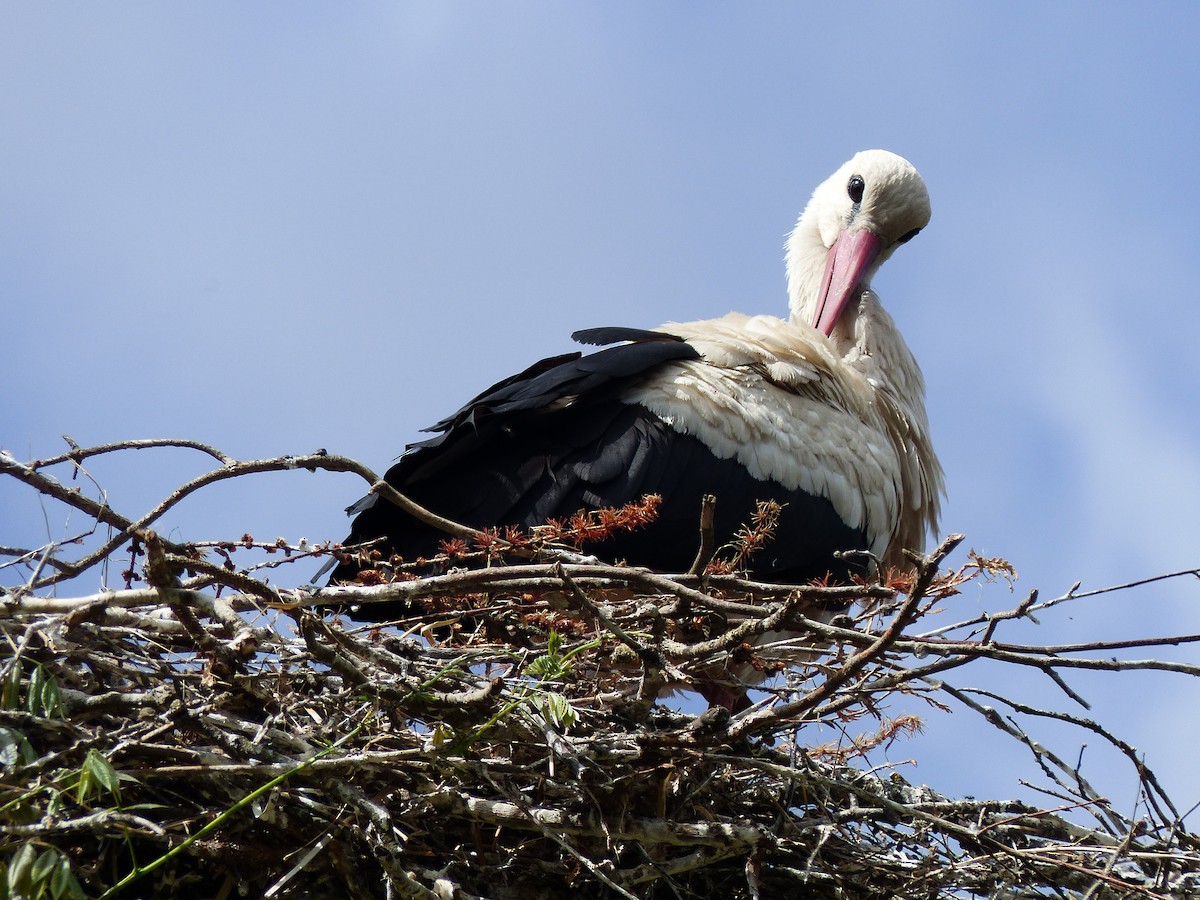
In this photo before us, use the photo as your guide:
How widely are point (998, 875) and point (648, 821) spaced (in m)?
0.87

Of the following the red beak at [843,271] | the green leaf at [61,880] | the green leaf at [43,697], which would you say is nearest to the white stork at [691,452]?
the red beak at [843,271]

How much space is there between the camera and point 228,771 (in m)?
2.48

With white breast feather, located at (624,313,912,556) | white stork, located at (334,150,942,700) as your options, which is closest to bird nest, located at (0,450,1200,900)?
white stork, located at (334,150,942,700)

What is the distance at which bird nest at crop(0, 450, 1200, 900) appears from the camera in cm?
248

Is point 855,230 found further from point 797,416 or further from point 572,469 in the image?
point 572,469

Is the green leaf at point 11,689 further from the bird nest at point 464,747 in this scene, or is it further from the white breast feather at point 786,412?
the white breast feather at point 786,412

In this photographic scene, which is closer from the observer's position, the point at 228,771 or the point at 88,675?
the point at 228,771

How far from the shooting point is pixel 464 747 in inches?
104

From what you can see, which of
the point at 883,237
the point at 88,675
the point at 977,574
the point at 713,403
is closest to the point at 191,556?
the point at 88,675

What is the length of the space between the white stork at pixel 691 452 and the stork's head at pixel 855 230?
1.72 ft

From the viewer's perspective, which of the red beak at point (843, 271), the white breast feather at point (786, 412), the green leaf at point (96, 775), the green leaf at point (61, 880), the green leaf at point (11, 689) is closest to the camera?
the green leaf at point (61, 880)

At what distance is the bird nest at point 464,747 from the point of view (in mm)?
2479

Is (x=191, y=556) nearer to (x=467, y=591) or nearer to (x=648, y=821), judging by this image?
(x=467, y=591)

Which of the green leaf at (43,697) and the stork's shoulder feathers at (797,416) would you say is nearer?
the green leaf at (43,697)
